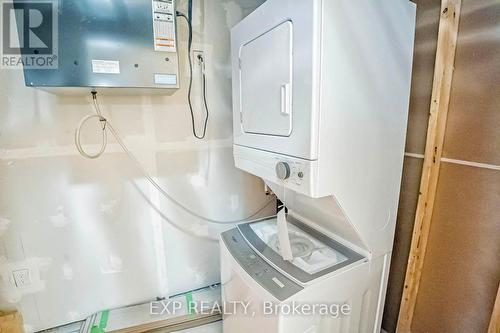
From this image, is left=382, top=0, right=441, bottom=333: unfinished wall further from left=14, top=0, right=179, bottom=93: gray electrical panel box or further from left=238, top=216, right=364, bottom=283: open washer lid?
left=14, top=0, right=179, bottom=93: gray electrical panel box

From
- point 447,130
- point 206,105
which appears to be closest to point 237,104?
point 206,105

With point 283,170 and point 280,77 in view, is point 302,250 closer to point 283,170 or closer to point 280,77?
point 283,170

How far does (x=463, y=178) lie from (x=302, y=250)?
3.01 ft

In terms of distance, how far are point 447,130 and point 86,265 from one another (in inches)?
94.8

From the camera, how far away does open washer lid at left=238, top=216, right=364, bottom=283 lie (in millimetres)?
1229

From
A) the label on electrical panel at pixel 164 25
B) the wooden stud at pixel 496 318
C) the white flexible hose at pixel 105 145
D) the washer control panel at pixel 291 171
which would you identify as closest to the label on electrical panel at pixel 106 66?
the label on electrical panel at pixel 164 25

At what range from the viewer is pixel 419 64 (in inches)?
58.9

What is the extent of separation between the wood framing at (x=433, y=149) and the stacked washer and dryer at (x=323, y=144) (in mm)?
213

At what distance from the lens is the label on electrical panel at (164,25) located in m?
1.39

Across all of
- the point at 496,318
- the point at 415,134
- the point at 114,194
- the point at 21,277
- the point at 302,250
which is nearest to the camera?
the point at 496,318

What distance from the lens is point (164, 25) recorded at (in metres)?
1.41

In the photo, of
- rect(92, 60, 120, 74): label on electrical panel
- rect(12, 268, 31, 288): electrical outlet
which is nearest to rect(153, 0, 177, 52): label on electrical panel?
rect(92, 60, 120, 74): label on electrical panel

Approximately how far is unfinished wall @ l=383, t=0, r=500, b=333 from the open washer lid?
55cm

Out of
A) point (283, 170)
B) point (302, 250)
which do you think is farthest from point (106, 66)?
point (302, 250)
